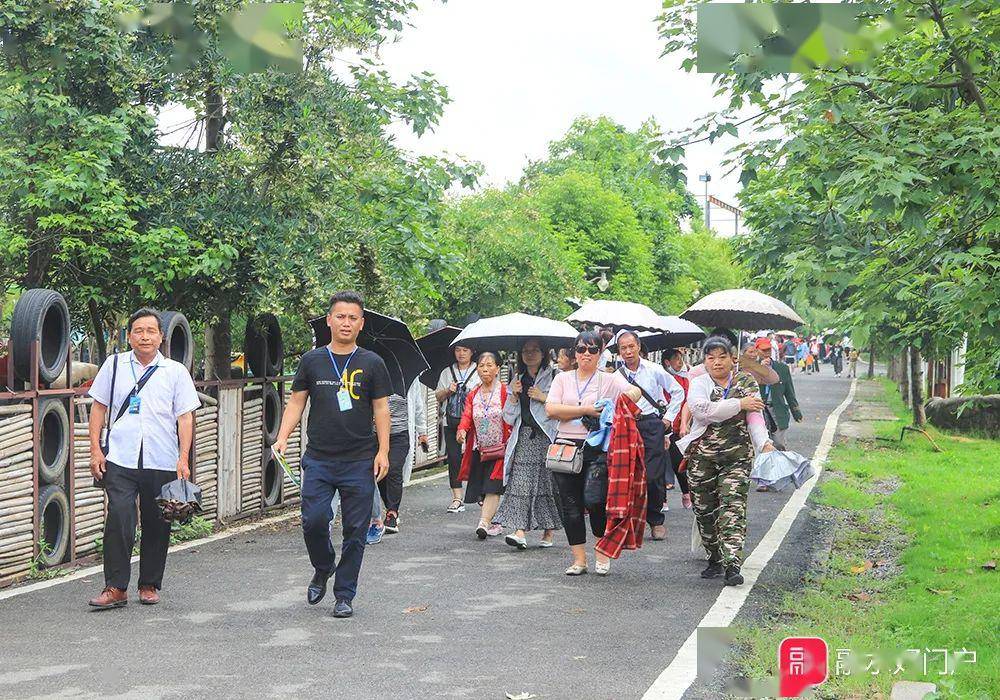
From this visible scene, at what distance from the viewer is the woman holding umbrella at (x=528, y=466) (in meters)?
10.8

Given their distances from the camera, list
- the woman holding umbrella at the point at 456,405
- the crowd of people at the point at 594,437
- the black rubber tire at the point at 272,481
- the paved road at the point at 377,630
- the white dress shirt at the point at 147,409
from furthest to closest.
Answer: the black rubber tire at the point at 272,481 < the woman holding umbrella at the point at 456,405 < the crowd of people at the point at 594,437 < the white dress shirt at the point at 147,409 < the paved road at the point at 377,630

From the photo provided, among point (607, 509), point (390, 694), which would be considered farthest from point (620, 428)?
point (390, 694)

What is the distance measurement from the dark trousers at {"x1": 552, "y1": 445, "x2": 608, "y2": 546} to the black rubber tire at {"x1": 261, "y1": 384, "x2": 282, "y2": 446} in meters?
4.83

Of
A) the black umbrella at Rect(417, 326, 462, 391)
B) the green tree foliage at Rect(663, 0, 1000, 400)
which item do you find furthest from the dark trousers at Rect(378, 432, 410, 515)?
the green tree foliage at Rect(663, 0, 1000, 400)

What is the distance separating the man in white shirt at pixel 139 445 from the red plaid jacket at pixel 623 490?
10.2ft

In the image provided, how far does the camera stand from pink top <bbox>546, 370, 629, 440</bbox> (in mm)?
9938

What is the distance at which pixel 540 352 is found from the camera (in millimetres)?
11242

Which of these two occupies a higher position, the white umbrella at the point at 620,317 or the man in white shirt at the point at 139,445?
the white umbrella at the point at 620,317

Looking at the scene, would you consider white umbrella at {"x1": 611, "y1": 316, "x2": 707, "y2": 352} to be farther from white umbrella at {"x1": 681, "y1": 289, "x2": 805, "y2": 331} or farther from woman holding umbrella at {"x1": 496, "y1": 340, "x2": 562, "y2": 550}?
woman holding umbrella at {"x1": 496, "y1": 340, "x2": 562, "y2": 550}

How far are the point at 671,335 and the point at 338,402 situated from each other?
30.3 ft

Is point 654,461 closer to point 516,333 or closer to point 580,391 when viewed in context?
point 516,333

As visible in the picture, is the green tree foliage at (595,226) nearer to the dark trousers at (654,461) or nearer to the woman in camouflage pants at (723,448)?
the dark trousers at (654,461)

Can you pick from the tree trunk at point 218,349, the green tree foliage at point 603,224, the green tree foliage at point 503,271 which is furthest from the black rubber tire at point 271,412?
the green tree foliage at point 503,271

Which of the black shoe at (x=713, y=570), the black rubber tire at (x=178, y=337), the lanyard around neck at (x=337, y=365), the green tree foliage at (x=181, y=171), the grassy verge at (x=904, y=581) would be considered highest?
the green tree foliage at (x=181, y=171)
